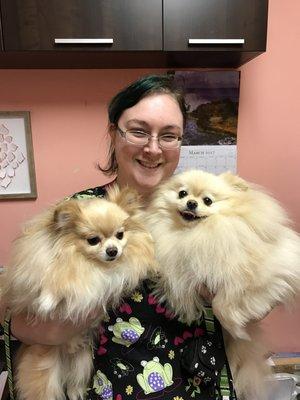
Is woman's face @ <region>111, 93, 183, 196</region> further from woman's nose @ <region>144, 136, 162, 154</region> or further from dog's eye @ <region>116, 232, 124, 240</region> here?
dog's eye @ <region>116, 232, 124, 240</region>

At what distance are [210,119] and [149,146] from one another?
110cm

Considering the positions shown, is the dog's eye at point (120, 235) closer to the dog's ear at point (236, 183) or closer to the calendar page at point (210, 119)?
the dog's ear at point (236, 183)

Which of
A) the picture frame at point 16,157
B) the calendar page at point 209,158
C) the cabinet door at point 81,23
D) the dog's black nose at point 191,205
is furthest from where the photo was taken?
the calendar page at point 209,158

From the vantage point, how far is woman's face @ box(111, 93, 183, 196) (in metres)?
1.27

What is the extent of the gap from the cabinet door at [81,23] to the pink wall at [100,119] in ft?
1.42

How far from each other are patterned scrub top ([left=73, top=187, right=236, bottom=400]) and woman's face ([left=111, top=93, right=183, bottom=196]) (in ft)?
1.23

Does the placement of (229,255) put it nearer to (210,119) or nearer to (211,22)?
(211,22)

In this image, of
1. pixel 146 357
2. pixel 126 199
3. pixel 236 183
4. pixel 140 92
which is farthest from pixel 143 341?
pixel 140 92

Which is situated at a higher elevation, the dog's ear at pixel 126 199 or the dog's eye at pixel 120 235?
the dog's ear at pixel 126 199

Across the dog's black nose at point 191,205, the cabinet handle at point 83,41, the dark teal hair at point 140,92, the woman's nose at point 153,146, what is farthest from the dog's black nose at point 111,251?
the cabinet handle at point 83,41

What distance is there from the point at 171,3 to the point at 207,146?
2.73 ft

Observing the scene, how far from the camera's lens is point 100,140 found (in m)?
2.24

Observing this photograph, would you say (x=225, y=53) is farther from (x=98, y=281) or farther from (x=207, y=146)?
(x=98, y=281)

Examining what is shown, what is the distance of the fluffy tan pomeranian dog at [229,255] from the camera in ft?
3.45
